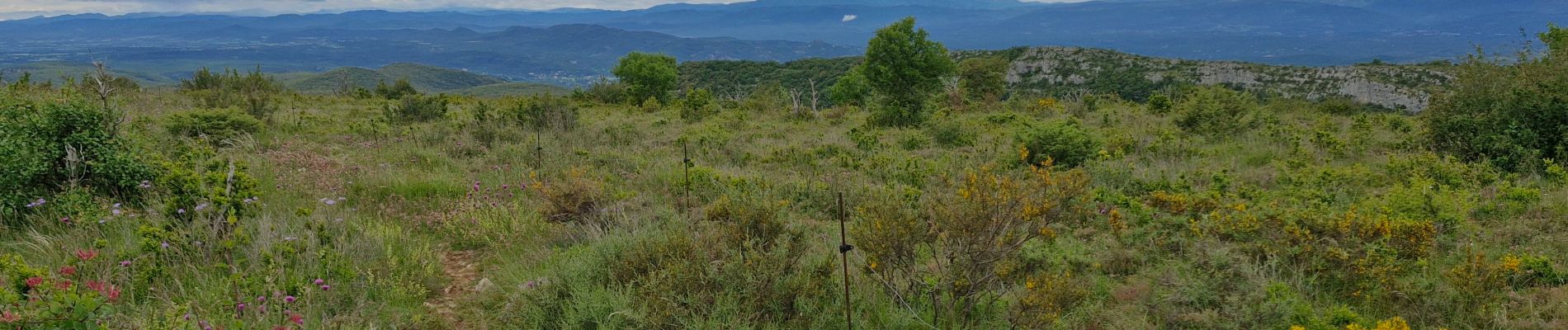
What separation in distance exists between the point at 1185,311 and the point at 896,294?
55.1 inches

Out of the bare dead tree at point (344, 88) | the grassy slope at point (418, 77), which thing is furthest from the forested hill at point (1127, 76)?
the grassy slope at point (418, 77)

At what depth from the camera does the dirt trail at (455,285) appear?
358 centimetres

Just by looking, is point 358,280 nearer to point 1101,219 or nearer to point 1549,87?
point 1101,219

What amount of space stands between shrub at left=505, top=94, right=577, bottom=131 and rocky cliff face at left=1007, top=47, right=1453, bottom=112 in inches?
1915

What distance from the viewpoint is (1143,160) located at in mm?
8242

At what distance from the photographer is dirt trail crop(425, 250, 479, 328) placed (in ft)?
11.7

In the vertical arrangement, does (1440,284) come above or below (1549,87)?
below

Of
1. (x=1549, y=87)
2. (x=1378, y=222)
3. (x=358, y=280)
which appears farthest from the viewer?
(x=1549, y=87)

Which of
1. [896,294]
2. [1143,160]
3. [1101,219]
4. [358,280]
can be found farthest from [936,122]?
[358,280]

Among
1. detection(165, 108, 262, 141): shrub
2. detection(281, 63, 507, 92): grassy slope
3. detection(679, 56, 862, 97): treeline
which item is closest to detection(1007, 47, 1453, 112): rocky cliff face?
detection(679, 56, 862, 97): treeline

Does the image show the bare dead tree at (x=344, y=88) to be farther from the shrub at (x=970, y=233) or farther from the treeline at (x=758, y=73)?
the treeline at (x=758, y=73)

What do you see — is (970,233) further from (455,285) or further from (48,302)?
(48,302)

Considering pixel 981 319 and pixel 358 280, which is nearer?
pixel 981 319

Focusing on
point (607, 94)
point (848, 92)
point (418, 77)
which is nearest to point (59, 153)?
point (607, 94)
